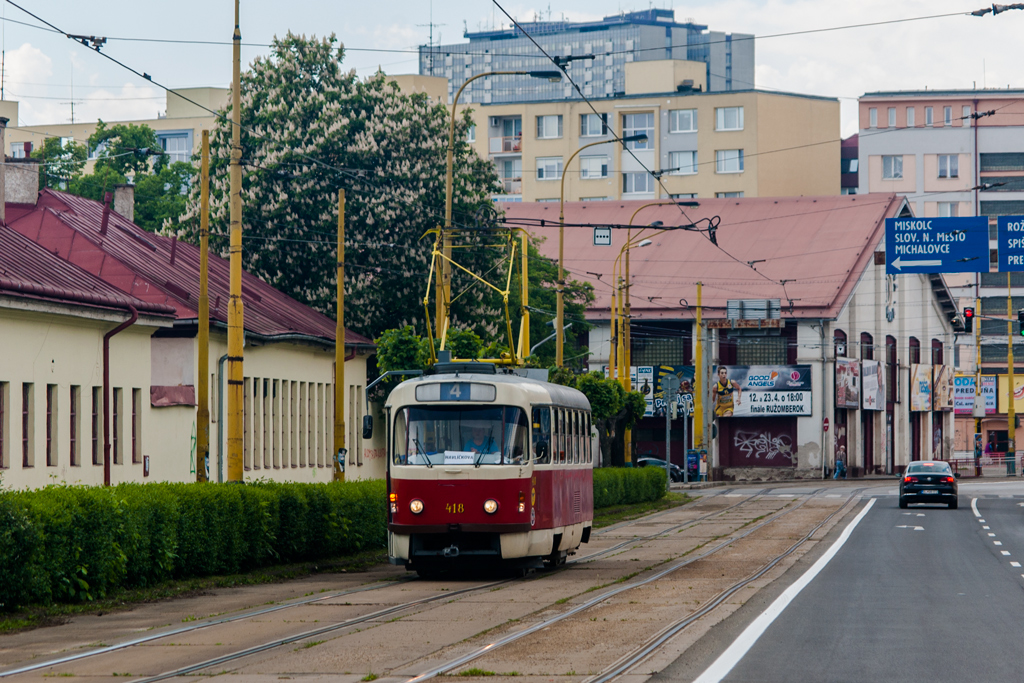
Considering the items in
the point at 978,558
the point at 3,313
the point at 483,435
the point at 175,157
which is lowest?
the point at 978,558

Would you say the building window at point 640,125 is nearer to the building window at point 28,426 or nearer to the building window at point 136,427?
the building window at point 136,427

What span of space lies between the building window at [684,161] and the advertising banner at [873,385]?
28.8 m

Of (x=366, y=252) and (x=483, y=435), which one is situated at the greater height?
(x=366, y=252)

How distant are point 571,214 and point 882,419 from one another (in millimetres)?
19944

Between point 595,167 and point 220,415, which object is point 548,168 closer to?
point 595,167

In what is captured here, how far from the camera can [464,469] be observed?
20297 millimetres

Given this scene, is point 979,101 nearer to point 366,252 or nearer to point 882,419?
point 882,419

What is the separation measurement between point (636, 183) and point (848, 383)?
36059 mm

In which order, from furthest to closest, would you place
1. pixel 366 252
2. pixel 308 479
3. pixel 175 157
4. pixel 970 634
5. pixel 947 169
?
pixel 175 157 < pixel 947 169 < pixel 366 252 < pixel 308 479 < pixel 970 634

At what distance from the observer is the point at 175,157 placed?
125 m

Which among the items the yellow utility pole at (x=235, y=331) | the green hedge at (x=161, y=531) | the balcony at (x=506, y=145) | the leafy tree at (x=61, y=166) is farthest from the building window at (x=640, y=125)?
the yellow utility pole at (x=235, y=331)

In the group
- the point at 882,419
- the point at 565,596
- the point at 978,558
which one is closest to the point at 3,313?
the point at 565,596

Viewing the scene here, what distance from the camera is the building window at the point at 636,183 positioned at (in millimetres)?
104188

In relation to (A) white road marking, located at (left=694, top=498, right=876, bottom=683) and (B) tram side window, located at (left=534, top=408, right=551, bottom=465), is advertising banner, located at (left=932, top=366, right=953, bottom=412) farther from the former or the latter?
(B) tram side window, located at (left=534, top=408, right=551, bottom=465)
